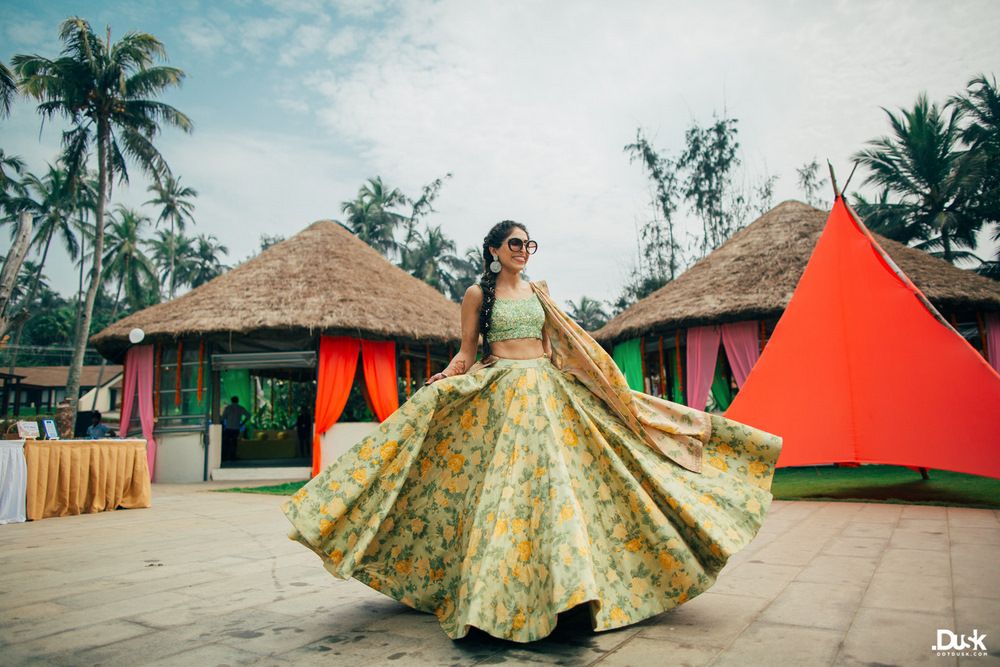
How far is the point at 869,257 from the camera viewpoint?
6.28 m

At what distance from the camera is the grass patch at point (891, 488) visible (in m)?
5.93

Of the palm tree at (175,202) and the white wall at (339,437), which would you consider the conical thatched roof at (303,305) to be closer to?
the white wall at (339,437)

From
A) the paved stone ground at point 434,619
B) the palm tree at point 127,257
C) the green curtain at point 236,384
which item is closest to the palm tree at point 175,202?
the palm tree at point 127,257

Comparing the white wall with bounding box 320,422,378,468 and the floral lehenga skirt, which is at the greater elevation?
the floral lehenga skirt

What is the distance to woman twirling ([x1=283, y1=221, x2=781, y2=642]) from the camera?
2.07m

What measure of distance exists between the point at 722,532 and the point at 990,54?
7912 millimetres

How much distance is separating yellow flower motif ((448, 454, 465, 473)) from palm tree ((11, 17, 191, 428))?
49.6ft

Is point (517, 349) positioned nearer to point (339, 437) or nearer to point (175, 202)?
point (339, 437)

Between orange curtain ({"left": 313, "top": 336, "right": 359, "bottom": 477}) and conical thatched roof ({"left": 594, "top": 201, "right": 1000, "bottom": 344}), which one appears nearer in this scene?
conical thatched roof ({"left": 594, "top": 201, "right": 1000, "bottom": 344})

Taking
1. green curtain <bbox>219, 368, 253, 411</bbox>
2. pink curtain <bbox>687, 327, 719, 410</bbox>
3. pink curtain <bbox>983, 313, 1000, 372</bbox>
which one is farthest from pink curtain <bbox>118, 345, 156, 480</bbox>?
Answer: pink curtain <bbox>983, 313, 1000, 372</bbox>

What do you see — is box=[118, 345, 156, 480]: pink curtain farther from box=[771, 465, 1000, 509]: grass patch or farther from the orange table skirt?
box=[771, 465, 1000, 509]: grass patch

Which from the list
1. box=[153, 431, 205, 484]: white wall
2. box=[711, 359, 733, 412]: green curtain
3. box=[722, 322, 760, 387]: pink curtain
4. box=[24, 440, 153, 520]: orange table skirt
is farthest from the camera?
box=[711, 359, 733, 412]: green curtain

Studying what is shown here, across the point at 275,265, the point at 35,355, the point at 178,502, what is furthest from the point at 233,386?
the point at 35,355

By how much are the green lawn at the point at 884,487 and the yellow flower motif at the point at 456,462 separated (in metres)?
5.22
